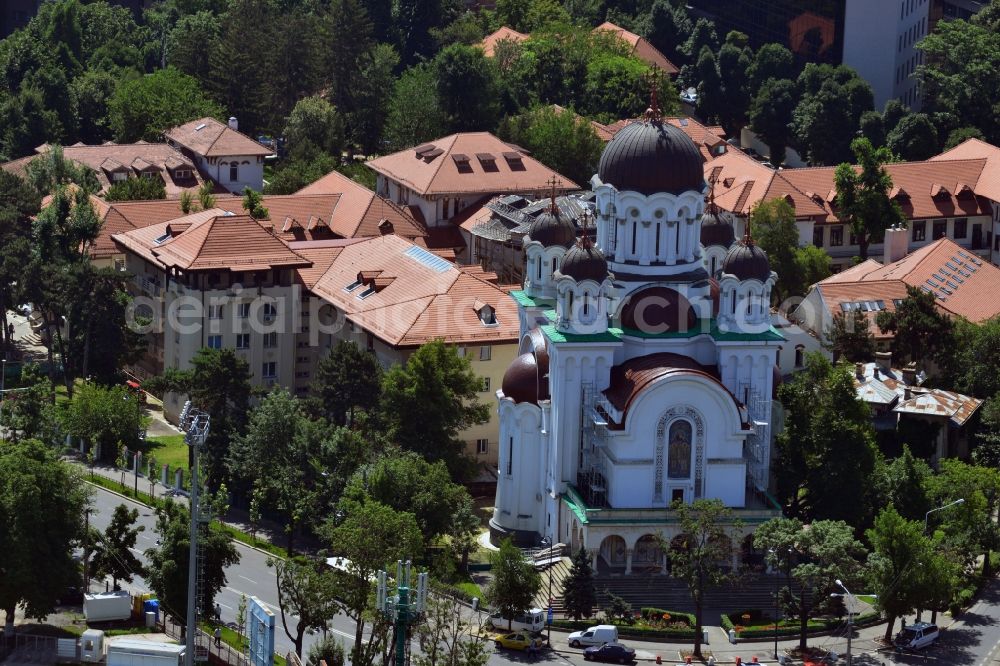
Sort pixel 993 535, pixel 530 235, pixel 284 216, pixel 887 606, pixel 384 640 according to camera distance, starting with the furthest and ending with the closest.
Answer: pixel 284 216 < pixel 530 235 < pixel 993 535 < pixel 887 606 < pixel 384 640

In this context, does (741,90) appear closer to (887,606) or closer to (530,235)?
(530,235)

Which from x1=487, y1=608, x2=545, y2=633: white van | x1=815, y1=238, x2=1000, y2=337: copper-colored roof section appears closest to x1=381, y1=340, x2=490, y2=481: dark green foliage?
x1=487, y1=608, x2=545, y2=633: white van

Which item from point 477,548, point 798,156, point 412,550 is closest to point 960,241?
point 798,156

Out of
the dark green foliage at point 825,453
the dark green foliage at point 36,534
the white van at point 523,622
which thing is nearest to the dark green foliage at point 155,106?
the dark green foliage at point 825,453

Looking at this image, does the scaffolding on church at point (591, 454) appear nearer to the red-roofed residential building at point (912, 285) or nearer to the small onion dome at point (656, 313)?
the small onion dome at point (656, 313)

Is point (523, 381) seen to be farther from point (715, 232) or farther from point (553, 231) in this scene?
point (715, 232)

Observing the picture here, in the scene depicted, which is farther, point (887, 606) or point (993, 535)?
point (993, 535)
